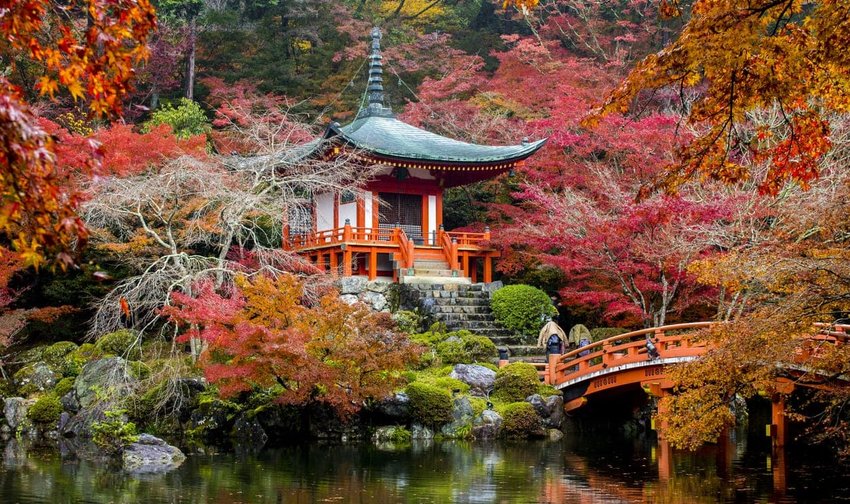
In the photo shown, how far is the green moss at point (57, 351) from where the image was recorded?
65.5ft

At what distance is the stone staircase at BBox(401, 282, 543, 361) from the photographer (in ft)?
69.3

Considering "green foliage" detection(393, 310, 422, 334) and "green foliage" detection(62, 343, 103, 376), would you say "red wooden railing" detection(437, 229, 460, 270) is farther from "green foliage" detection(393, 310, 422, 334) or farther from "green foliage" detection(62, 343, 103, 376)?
"green foliage" detection(62, 343, 103, 376)

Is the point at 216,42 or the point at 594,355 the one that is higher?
the point at 216,42

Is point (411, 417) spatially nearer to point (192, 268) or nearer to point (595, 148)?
point (192, 268)

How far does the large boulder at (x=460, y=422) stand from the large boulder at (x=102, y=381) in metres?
5.54

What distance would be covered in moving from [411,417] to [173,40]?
56.6 ft

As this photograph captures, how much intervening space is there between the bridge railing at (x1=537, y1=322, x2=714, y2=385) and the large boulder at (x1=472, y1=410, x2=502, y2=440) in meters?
1.82

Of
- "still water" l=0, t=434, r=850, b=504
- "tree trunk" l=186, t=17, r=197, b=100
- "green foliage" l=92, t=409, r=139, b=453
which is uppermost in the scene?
"tree trunk" l=186, t=17, r=197, b=100

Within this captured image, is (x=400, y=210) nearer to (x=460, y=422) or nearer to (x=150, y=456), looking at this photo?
(x=460, y=422)

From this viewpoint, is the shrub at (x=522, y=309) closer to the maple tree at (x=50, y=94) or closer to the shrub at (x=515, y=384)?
the shrub at (x=515, y=384)

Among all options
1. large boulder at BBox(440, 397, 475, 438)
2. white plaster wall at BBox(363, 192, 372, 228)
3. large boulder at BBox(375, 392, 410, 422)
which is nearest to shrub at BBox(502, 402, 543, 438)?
large boulder at BBox(440, 397, 475, 438)

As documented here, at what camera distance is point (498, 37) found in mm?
33688

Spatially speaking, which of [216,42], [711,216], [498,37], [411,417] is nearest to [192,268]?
[411,417]

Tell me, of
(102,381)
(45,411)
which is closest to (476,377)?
(102,381)
